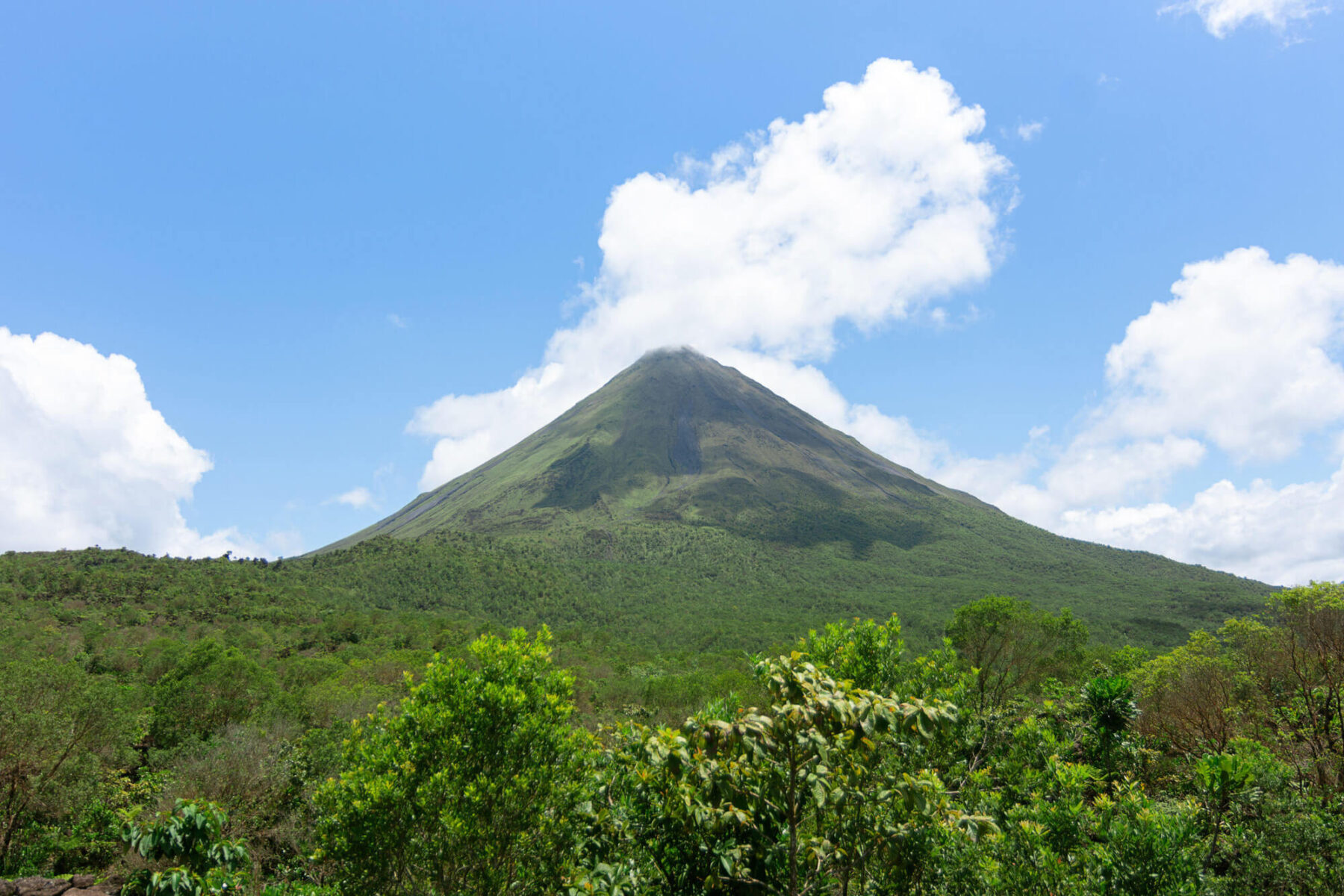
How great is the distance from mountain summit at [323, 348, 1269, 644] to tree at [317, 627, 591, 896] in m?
92.0

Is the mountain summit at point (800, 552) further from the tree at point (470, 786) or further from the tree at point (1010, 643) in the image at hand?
the tree at point (470, 786)

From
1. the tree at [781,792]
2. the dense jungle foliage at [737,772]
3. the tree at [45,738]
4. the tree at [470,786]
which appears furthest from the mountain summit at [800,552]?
the tree at [781,792]

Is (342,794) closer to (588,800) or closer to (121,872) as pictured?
(588,800)

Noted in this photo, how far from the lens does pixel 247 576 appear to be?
8850 centimetres

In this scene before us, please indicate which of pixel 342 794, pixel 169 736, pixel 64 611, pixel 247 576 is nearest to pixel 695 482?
pixel 247 576

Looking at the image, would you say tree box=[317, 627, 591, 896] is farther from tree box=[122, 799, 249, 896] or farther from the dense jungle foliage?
tree box=[122, 799, 249, 896]

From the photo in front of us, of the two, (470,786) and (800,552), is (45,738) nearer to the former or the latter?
(470,786)

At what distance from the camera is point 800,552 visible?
142000 millimetres

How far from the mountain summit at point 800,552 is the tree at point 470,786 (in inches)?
3624

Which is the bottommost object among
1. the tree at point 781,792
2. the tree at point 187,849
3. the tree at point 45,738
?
the tree at point 45,738

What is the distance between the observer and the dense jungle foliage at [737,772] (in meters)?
4.66

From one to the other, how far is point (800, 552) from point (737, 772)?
14210 cm

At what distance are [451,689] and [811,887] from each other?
209 inches

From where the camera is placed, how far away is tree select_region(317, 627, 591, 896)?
7688 millimetres
